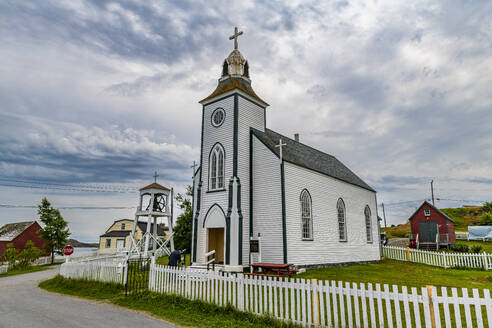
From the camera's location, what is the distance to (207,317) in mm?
8492

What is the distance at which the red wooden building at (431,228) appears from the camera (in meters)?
33.7

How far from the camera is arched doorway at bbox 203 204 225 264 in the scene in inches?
688

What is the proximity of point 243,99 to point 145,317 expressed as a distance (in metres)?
13.5

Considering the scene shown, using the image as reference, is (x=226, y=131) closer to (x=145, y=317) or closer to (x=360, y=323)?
(x=145, y=317)

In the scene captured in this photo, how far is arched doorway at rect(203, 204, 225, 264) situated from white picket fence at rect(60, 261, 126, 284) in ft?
19.0

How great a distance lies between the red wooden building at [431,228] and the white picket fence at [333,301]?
28.8 metres

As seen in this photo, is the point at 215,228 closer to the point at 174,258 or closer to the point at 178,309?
the point at 174,258

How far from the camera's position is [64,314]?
365 inches

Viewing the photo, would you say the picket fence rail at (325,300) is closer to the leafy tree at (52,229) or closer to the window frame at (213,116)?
the window frame at (213,116)

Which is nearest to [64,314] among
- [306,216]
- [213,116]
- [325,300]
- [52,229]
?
[325,300]

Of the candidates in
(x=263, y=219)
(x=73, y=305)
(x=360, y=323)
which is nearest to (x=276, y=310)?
→ (x=360, y=323)

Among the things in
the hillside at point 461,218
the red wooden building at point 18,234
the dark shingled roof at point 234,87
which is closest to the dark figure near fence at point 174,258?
the dark shingled roof at point 234,87

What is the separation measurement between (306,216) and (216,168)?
6.28m

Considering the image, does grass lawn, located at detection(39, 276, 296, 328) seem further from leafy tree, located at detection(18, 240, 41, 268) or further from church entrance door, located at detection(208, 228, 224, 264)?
leafy tree, located at detection(18, 240, 41, 268)
